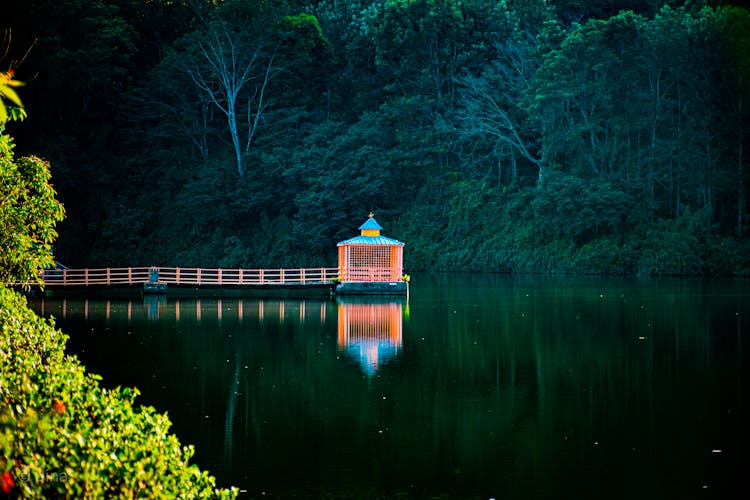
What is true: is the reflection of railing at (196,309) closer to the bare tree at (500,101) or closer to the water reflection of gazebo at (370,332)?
the water reflection of gazebo at (370,332)

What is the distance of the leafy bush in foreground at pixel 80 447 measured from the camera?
606cm

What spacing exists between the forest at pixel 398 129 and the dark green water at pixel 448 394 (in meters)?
20.4

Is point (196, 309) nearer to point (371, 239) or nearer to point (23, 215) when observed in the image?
point (371, 239)

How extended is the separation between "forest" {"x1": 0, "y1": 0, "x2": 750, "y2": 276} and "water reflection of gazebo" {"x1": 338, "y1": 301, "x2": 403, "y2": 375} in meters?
20.3

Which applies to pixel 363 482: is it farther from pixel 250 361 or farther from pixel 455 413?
pixel 250 361

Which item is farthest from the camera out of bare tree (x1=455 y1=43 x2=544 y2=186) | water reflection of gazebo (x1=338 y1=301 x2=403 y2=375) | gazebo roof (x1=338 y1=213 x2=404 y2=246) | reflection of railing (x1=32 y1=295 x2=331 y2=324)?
bare tree (x1=455 y1=43 x2=544 y2=186)

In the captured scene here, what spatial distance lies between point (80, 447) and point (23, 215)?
1226 cm

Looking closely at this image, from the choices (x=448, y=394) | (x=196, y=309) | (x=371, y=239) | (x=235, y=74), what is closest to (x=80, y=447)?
(x=448, y=394)

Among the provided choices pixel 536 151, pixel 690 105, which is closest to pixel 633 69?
pixel 690 105

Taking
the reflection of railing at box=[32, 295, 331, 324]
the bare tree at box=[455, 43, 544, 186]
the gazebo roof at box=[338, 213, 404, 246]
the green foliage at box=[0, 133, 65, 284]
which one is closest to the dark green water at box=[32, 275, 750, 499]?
the reflection of railing at box=[32, 295, 331, 324]

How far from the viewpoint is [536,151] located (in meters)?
60.2

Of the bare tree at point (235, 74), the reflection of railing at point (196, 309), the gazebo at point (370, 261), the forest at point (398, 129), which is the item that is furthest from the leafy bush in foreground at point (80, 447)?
the bare tree at point (235, 74)

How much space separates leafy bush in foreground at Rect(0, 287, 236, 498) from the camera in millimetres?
6062

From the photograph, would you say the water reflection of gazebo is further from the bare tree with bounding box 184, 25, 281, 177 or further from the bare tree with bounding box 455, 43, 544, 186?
the bare tree with bounding box 184, 25, 281, 177
